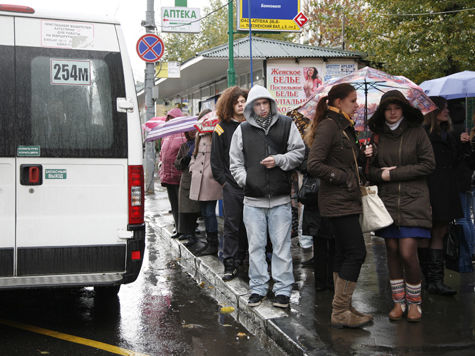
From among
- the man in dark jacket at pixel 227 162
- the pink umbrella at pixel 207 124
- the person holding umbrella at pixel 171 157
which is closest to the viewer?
the man in dark jacket at pixel 227 162

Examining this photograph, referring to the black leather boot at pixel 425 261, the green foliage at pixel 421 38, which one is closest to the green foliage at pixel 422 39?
the green foliage at pixel 421 38

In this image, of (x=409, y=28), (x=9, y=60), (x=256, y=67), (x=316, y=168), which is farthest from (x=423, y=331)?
(x=256, y=67)

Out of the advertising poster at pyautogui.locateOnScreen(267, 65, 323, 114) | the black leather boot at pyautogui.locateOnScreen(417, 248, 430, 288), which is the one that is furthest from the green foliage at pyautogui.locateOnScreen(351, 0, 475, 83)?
the black leather boot at pyautogui.locateOnScreen(417, 248, 430, 288)

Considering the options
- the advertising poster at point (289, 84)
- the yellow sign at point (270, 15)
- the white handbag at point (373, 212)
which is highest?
the yellow sign at point (270, 15)

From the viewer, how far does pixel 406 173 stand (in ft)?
15.5

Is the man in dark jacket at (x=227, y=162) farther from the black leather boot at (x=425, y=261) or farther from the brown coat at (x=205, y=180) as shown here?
the black leather boot at (x=425, y=261)

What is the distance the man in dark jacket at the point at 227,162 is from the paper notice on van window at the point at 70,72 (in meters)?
1.87

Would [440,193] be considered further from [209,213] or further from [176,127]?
[176,127]

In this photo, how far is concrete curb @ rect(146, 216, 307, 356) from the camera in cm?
456

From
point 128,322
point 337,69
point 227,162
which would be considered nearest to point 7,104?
point 128,322

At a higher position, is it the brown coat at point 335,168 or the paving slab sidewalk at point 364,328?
the brown coat at point 335,168

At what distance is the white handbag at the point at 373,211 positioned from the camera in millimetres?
4641

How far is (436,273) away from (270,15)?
541 inches

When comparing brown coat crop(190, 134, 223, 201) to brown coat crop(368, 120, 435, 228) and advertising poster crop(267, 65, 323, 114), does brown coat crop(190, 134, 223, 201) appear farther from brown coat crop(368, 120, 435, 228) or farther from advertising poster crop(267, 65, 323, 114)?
advertising poster crop(267, 65, 323, 114)
